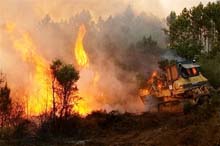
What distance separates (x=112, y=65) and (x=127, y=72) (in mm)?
1299

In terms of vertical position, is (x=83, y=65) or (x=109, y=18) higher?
(x=109, y=18)

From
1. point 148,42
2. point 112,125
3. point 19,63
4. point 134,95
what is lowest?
point 112,125

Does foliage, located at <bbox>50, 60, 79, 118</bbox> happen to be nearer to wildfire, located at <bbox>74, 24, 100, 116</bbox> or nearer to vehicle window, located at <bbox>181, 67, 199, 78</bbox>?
wildfire, located at <bbox>74, 24, 100, 116</bbox>

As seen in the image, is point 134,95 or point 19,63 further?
point 134,95

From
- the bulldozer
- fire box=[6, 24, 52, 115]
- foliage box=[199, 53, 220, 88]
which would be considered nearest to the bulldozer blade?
the bulldozer

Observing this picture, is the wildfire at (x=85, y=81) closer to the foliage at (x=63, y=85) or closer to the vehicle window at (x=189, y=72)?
the foliage at (x=63, y=85)

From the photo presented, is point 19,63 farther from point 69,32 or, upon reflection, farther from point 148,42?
point 148,42

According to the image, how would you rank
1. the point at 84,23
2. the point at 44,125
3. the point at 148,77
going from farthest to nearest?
the point at 84,23 < the point at 148,77 < the point at 44,125

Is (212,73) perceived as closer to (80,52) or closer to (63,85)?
(80,52)

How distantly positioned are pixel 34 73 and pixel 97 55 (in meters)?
7.50

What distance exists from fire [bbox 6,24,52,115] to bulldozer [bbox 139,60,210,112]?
678cm

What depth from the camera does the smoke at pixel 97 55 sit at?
33.6 metres

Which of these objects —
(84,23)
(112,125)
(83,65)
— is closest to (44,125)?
(112,125)

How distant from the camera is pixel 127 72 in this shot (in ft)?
126
